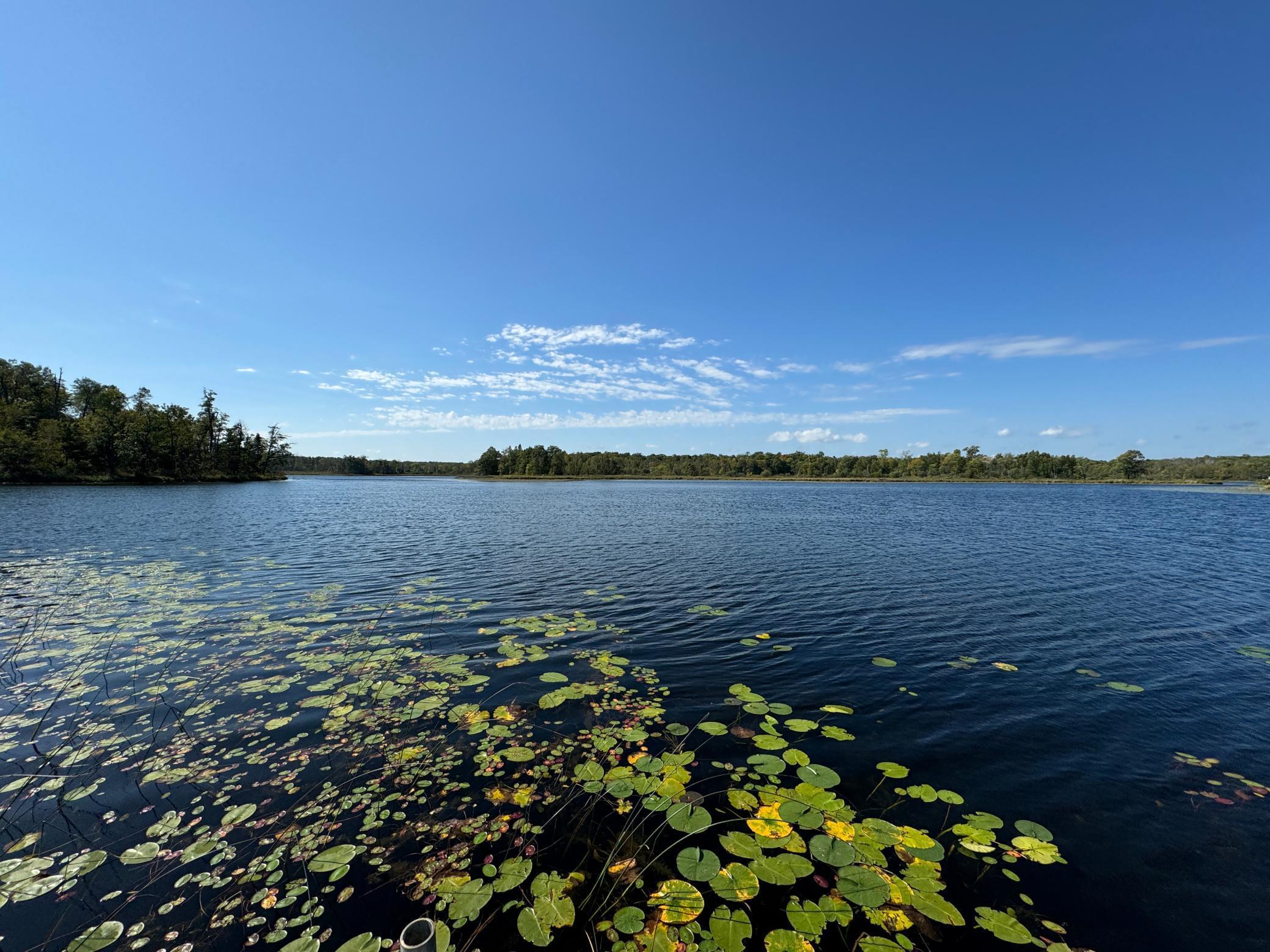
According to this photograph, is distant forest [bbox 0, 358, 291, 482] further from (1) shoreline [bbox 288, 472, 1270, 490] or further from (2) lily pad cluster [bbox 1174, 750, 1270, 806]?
(2) lily pad cluster [bbox 1174, 750, 1270, 806]

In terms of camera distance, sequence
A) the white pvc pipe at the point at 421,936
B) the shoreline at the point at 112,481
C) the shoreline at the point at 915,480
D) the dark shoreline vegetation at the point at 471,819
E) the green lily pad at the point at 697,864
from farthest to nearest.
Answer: the shoreline at the point at 915,480
the shoreline at the point at 112,481
the green lily pad at the point at 697,864
the dark shoreline vegetation at the point at 471,819
the white pvc pipe at the point at 421,936

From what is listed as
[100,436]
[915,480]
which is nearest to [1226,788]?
[100,436]

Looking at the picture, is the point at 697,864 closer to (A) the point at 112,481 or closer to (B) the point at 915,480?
(A) the point at 112,481

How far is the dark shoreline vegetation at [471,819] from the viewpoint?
14.6ft

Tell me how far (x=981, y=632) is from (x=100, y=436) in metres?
120

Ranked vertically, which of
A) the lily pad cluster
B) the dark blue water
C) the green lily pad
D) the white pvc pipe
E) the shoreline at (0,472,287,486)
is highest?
the shoreline at (0,472,287,486)

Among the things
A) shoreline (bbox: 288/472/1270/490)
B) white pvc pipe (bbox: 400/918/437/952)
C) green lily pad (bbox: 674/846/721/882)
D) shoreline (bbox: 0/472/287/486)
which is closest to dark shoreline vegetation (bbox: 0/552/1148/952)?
green lily pad (bbox: 674/846/721/882)

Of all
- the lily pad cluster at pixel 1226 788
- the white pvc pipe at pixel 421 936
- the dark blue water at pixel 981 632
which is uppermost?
the white pvc pipe at pixel 421 936

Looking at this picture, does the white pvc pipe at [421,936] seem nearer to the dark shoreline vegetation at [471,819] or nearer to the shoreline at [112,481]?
the dark shoreline vegetation at [471,819]

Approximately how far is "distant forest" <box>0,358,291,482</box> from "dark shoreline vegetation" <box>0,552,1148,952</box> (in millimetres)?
99409

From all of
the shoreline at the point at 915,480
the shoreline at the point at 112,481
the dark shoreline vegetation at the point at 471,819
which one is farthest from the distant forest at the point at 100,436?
the dark shoreline vegetation at the point at 471,819

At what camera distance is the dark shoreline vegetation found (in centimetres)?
446

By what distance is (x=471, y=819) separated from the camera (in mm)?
5840

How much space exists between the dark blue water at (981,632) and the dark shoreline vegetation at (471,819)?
0.61 m
